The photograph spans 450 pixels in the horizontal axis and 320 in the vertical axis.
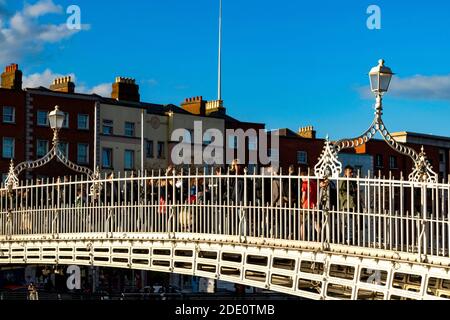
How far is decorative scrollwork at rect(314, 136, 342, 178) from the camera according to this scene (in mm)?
20266

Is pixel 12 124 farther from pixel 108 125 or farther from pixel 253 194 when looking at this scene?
pixel 253 194

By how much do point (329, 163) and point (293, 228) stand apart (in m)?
1.77

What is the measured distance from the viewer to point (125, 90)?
80250mm

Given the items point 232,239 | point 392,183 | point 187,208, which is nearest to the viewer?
point 392,183

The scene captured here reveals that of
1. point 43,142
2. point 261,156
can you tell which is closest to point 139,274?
point 43,142

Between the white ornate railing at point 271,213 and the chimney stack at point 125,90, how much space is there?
47.7 meters

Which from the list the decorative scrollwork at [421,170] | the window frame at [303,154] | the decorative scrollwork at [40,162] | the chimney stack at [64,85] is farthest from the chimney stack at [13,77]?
the decorative scrollwork at [421,170]

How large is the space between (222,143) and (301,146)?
25.9 feet

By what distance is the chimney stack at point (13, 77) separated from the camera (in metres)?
72.9

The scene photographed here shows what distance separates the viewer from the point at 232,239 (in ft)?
76.6

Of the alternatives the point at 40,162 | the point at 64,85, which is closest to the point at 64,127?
the point at 64,85

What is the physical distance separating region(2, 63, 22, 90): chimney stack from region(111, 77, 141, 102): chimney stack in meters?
8.37

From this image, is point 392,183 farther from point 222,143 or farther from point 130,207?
point 222,143

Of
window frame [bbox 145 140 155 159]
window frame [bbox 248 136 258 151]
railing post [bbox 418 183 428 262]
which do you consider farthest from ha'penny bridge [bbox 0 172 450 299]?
window frame [bbox 248 136 258 151]
